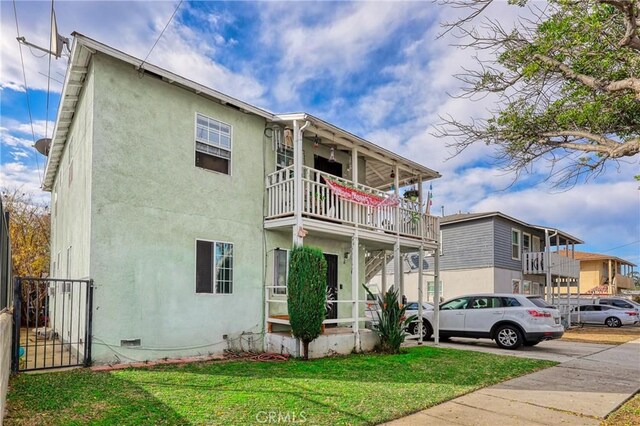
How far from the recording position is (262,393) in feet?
21.5

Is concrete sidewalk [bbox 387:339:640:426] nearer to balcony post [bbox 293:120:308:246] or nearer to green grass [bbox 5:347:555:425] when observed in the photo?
green grass [bbox 5:347:555:425]

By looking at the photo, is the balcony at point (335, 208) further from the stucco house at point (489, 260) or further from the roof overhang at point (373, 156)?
the stucco house at point (489, 260)

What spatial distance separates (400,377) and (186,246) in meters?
5.46

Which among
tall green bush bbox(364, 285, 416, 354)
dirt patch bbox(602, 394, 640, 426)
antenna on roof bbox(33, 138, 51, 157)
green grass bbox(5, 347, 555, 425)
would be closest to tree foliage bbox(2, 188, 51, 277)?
antenna on roof bbox(33, 138, 51, 157)

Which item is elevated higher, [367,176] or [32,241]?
[367,176]

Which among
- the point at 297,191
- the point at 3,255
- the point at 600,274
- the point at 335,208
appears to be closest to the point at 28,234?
the point at 297,191

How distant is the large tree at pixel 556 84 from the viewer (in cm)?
678

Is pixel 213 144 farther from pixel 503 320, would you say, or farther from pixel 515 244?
pixel 515 244

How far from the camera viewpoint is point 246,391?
263 inches

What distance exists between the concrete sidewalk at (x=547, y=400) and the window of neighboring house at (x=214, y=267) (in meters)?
6.02

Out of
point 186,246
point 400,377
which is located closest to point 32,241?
point 186,246

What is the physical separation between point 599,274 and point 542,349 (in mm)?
35037

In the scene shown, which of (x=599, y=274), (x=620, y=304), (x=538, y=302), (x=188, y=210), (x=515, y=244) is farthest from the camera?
(x=599, y=274)

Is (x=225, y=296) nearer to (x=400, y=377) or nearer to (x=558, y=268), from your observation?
(x=400, y=377)
